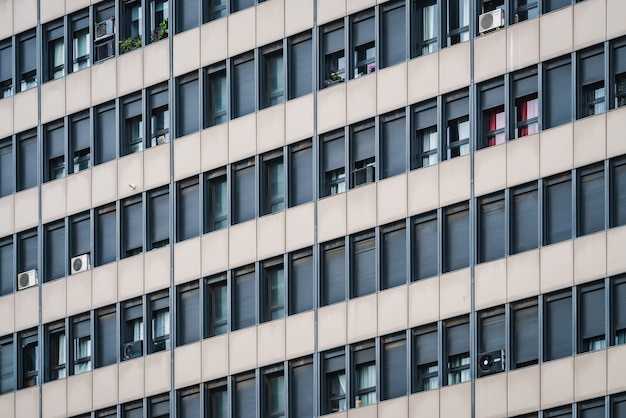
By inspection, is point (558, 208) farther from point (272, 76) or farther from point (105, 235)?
point (105, 235)

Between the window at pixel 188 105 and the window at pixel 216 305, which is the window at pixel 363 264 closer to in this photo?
the window at pixel 216 305

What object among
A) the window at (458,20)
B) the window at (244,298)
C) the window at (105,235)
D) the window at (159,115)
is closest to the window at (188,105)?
the window at (159,115)

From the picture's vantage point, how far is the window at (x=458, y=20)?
7250 cm

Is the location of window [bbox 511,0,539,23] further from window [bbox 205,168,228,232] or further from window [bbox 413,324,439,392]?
window [bbox 205,168,228,232]

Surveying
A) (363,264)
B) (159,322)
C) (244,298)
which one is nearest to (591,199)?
(363,264)

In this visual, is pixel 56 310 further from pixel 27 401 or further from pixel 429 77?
pixel 429 77

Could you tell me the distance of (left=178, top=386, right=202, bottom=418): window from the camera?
76312 mm

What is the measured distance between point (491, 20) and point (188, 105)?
34.4 feet

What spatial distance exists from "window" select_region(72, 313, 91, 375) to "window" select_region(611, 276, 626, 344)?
17.4 m

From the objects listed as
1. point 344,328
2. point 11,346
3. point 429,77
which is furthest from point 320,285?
point 11,346

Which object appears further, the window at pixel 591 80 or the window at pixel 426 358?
the window at pixel 426 358

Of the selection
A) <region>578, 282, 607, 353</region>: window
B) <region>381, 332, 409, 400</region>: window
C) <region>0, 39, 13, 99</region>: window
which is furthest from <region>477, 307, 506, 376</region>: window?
<region>0, 39, 13, 99</region>: window

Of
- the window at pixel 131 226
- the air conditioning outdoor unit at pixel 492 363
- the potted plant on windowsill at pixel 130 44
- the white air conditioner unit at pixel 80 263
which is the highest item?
the potted plant on windowsill at pixel 130 44

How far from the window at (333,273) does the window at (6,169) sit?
1202 centimetres
